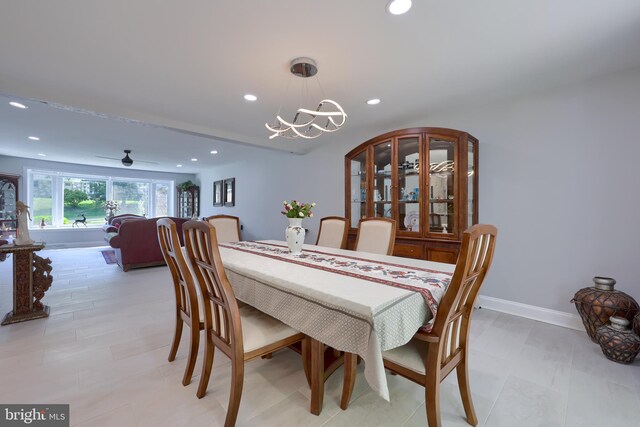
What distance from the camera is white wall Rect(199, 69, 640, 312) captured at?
89.9 inches

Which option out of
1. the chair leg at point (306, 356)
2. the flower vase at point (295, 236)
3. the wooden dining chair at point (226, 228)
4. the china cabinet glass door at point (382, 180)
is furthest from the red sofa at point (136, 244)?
the chair leg at point (306, 356)

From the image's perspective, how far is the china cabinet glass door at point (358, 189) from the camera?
354cm

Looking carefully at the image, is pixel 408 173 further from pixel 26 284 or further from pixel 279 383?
pixel 26 284

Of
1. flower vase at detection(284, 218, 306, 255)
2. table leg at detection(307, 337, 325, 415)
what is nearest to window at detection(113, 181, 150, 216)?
flower vase at detection(284, 218, 306, 255)

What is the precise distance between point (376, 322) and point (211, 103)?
9.56 ft

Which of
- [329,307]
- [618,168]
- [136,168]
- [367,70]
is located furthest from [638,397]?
[136,168]

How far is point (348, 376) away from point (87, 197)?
9.78m

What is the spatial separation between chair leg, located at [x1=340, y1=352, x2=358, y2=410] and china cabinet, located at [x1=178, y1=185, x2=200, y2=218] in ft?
27.8

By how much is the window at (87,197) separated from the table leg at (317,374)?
944cm

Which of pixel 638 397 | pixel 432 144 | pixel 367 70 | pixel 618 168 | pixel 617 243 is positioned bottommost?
pixel 638 397

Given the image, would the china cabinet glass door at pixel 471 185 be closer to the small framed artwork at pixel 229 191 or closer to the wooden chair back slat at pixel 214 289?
the wooden chair back slat at pixel 214 289

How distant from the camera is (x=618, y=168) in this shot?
2.30 meters

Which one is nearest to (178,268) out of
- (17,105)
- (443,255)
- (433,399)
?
(433,399)

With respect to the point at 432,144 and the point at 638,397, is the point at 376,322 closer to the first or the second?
the point at 638,397
